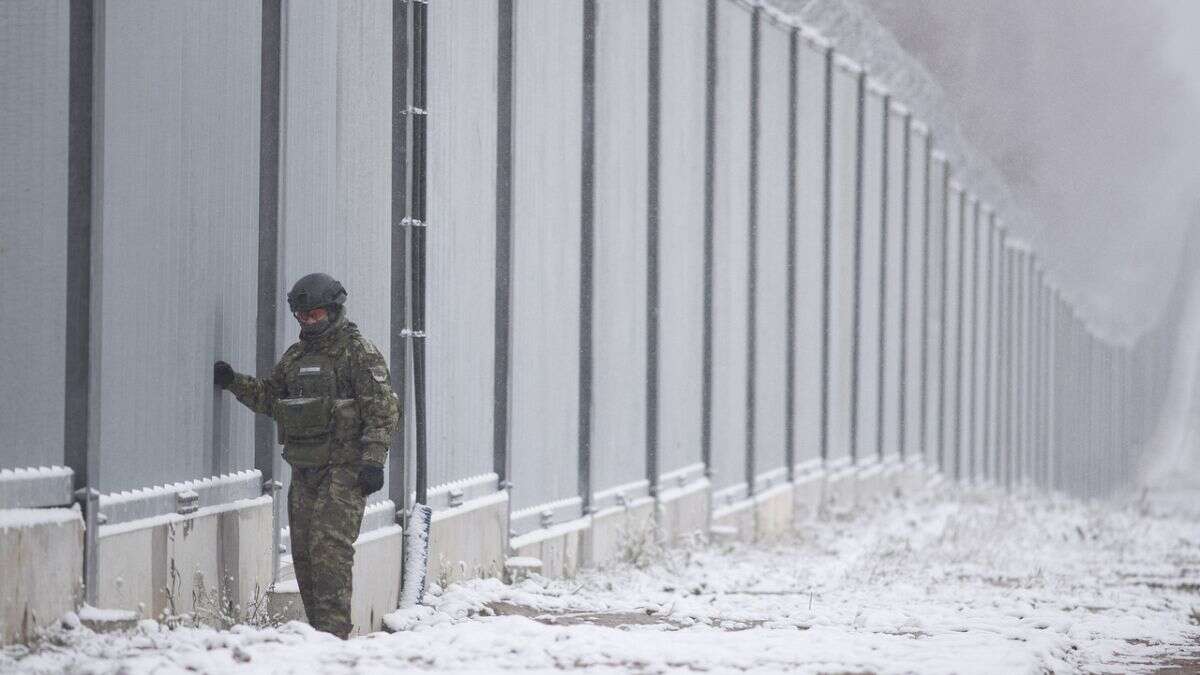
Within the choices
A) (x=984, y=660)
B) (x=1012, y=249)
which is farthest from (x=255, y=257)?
(x=1012, y=249)

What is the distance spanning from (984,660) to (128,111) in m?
4.51

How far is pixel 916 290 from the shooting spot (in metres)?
35.4

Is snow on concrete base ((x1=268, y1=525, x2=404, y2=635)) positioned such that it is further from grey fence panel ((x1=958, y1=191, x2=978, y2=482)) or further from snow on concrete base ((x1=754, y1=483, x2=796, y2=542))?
grey fence panel ((x1=958, y1=191, x2=978, y2=482))

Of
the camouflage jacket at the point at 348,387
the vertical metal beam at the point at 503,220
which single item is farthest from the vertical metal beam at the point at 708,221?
the camouflage jacket at the point at 348,387

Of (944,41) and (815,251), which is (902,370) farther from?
(944,41)

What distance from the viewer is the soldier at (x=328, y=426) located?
10016mm

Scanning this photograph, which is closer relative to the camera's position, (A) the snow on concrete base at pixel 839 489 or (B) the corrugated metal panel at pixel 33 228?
(B) the corrugated metal panel at pixel 33 228

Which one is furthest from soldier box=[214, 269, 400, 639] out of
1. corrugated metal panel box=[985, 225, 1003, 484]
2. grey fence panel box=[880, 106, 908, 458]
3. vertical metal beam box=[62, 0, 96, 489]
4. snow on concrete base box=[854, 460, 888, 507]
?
corrugated metal panel box=[985, 225, 1003, 484]

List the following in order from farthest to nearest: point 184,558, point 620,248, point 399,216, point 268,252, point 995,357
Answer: point 995,357 → point 620,248 → point 399,216 → point 268,252 → point 184,558

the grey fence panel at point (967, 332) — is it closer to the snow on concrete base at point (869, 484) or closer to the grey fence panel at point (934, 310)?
the grey fence panel at point (934, 310)

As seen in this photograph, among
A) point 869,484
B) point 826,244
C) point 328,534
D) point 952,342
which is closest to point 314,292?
point 328,534

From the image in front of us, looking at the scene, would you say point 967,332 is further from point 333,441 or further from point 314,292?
point 314,292

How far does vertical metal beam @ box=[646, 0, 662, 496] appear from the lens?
60.8 feet

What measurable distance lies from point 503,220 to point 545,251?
1.01 meters
